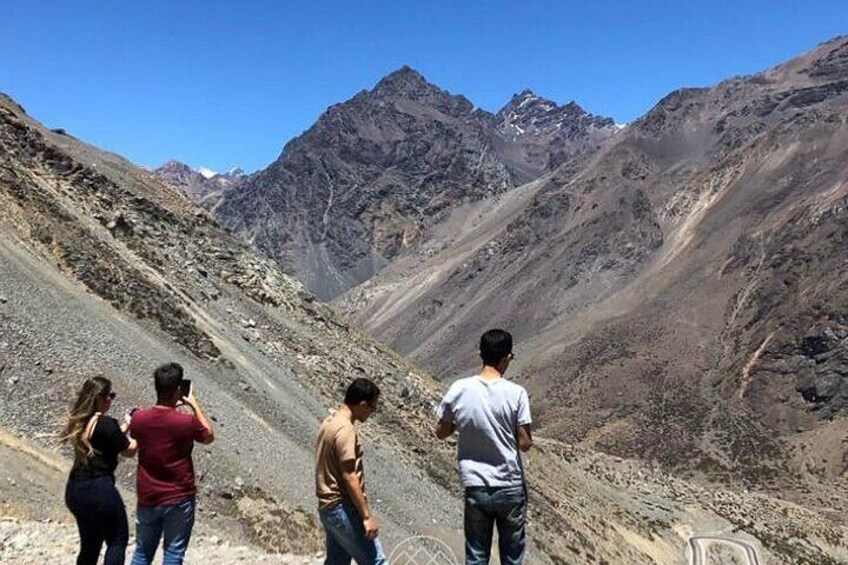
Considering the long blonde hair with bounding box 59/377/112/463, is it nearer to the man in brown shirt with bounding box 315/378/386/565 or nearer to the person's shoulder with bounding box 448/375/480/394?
the man in brown shirt with bounding box 315/378/386/565

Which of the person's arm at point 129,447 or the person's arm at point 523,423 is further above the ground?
the person's arm at point 523,423

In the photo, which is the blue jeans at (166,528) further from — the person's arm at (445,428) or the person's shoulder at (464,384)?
the person's shoulder at (464,384)

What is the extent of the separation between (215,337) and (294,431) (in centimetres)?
562

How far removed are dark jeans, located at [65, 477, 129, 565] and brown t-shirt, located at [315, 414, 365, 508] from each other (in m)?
2.03

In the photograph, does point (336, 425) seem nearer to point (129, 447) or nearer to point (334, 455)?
point (334, 455)

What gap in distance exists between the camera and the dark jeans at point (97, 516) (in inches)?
293

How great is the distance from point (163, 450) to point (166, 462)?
0.42ft

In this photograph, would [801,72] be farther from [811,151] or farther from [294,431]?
[294,431]

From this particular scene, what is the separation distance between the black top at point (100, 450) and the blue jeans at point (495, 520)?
11.2ft

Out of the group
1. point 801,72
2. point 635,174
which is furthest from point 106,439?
point 801,72

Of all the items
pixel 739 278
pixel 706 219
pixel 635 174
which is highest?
pixel 635 174

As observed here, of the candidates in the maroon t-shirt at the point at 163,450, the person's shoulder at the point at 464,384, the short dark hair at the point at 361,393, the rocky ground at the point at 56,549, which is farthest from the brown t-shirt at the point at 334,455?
the rocky ground at the point at 56,549

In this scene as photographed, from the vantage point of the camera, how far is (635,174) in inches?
6427

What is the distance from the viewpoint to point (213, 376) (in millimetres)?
23625
